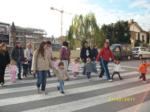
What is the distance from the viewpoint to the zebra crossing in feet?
33.0

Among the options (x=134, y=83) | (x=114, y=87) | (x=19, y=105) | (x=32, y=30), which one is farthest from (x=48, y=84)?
(x=32, y=30)

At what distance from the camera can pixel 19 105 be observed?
34.0ft

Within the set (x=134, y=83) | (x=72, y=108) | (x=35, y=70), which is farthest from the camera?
(x=134, y=83)

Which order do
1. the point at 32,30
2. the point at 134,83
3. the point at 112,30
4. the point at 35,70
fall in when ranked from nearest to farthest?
the point at 35,70, the point at 134,83, the point at 112,30, the point at 32,30

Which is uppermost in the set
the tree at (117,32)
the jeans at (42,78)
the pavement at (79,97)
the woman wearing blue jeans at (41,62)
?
the tree at (117,32)

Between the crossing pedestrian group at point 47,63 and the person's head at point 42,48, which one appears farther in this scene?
the crossing pedestrian group at point 47,63

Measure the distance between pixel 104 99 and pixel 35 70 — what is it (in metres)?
2.47

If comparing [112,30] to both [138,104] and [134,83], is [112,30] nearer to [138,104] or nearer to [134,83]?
[134,83]

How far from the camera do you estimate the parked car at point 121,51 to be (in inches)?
1553

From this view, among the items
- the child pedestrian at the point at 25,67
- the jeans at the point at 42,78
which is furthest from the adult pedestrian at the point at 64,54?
the jeans at the point at 42,78

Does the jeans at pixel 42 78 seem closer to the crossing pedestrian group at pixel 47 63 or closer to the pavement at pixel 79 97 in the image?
the crossing pedestrian group at pixel 47 63

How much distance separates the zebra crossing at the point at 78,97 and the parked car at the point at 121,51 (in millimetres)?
23131

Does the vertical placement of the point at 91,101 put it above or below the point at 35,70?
below

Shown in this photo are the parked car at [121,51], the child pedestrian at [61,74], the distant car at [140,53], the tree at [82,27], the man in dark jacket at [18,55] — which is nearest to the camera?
→ the child pedestrian at [61,74]
